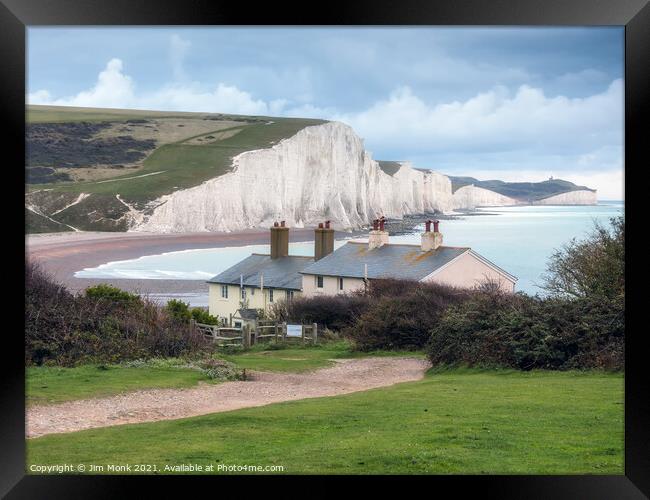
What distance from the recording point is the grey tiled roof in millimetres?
17391

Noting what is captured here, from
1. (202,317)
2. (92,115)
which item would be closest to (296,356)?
(202,317)

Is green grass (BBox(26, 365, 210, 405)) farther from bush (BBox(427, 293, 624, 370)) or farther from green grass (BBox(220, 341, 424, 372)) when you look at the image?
bush (BBox(427, 293, 624, 370))

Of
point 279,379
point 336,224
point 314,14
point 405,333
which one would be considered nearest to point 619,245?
point 405,333

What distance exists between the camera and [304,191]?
26.7 m

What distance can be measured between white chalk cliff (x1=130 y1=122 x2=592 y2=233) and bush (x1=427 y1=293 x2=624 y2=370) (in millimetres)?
4779

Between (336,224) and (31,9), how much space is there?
701 inches

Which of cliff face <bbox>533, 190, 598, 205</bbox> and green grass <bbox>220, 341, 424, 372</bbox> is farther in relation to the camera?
cliff face <bbox>533, 190, 598, 205</bbox>

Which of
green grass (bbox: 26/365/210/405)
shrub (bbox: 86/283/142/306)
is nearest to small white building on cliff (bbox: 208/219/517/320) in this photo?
shrub (bbox: 86/283/142/306)

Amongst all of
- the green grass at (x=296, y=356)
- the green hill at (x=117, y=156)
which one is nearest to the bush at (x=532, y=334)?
the green grass at (x=296, y=356)

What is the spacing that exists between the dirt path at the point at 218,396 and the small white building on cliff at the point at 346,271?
14.2 feet

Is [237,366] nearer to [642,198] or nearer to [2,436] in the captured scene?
[2,436]

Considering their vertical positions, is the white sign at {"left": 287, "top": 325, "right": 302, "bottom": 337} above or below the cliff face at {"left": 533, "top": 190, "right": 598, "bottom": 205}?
below

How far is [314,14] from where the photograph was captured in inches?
207

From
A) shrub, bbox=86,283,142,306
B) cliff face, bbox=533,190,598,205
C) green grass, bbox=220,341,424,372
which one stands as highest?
cliff face, bbox=533,190,598,205
